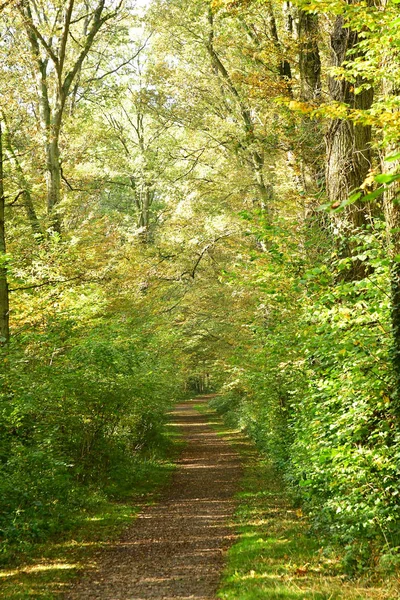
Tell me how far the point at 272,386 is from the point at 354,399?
20.9 ft

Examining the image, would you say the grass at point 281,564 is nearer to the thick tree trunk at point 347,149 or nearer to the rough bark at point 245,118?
the thick tree trunk at point 347,149

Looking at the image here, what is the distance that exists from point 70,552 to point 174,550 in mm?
1539

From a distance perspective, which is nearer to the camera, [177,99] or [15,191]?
[15,191]

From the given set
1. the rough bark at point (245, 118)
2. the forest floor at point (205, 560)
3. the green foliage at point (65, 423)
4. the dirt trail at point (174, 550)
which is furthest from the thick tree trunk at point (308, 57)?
the dirt trail at point (174, 550)

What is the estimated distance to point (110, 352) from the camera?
10.0m

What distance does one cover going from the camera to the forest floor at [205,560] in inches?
229

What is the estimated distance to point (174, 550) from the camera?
26.1 feet

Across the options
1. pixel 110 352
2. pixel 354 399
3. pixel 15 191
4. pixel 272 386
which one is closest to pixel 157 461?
pixel 272 386

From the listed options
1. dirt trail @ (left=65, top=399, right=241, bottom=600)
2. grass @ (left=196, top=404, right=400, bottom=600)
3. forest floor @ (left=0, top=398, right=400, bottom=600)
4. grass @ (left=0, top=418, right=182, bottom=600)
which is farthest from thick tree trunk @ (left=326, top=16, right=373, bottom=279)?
grass @ (left=0, top=418, right=182, bottom=600)

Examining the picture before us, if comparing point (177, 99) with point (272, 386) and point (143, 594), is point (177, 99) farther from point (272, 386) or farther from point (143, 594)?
point (143, 594)

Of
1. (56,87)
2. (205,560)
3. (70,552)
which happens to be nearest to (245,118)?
(56,87)

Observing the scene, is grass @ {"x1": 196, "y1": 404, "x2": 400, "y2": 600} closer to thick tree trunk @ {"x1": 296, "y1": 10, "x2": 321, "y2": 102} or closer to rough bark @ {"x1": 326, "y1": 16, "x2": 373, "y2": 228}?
rough bark @ {"x1": 326, "y1": 16, "x2": 373, "y2": 228}

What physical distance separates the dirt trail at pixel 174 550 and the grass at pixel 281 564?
0.28 m

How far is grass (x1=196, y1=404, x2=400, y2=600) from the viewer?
5.30 meters
